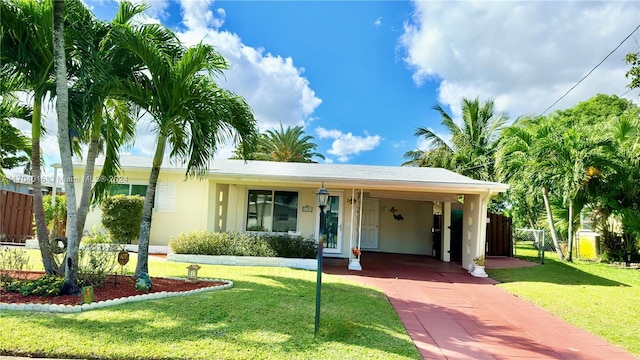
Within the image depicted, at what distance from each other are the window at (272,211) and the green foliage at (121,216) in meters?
3.69

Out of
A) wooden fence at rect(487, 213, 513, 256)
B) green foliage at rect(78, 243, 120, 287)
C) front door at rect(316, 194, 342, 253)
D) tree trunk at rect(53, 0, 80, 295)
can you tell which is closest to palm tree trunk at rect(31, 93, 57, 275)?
green foliage at rect(78, 243, 120, 287)

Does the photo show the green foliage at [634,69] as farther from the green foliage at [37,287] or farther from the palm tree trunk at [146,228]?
the green foliage at [37,287]

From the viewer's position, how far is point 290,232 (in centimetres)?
1298

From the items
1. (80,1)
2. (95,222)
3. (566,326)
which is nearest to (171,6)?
(80,1)

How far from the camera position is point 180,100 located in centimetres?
654

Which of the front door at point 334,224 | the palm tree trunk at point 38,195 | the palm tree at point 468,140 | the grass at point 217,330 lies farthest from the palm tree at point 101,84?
the palm tree at point 468,140

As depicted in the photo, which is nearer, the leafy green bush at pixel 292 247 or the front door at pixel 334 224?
the leafy green bush at pixel 292 247

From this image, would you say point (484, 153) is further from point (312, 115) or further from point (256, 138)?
point (256, 138)

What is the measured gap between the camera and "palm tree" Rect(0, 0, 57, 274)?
5.85 m

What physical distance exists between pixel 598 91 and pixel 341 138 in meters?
15.7

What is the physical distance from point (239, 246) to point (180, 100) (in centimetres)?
517

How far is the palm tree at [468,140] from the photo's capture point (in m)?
22.5

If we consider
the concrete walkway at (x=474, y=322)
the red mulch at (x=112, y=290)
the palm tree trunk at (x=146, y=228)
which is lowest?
the concrete walkway at (x=474, y=322)

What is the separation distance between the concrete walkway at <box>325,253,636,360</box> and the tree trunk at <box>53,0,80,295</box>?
17.8 ft
